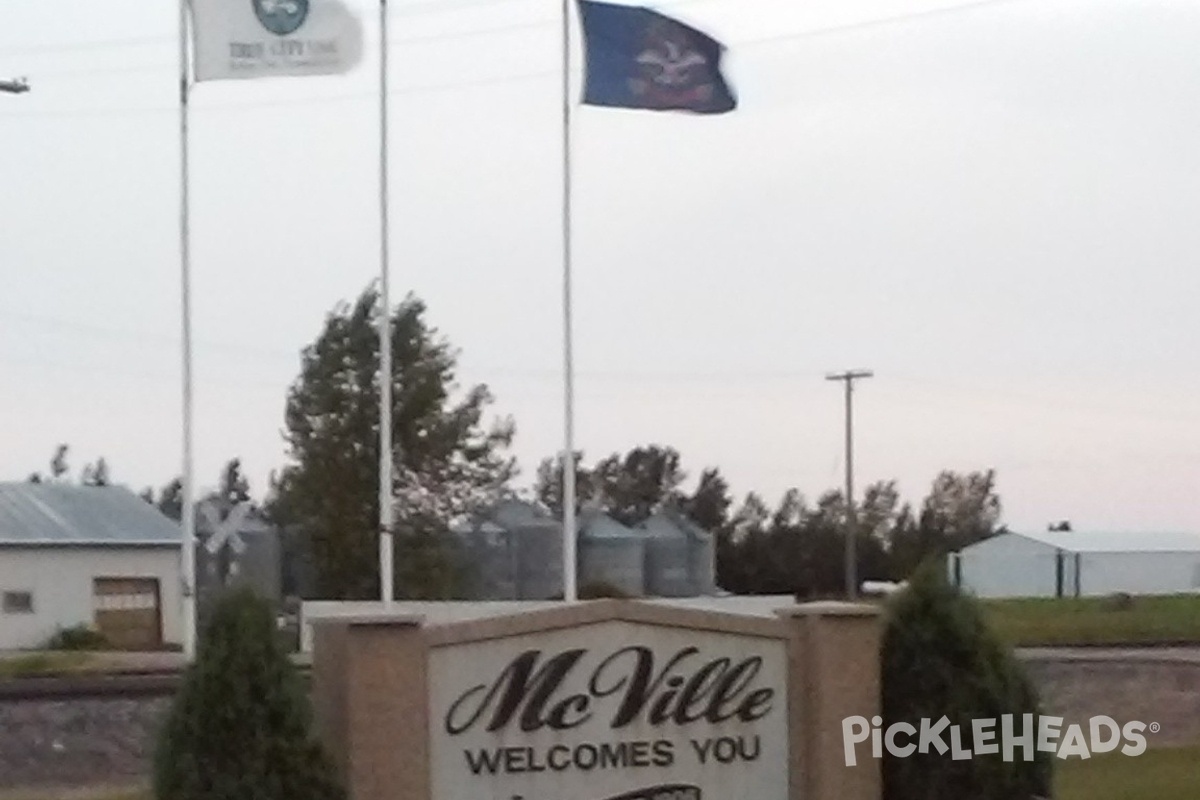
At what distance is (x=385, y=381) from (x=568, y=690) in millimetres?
A: 17250

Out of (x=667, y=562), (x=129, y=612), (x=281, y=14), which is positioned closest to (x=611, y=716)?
(x=281, y=14)

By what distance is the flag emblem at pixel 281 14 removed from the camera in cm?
2750

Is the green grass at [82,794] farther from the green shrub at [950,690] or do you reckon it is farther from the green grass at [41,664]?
the green grass at [41,664]

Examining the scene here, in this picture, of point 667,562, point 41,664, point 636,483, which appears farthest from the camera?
point 636,483

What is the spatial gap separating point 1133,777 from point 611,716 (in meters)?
7.89

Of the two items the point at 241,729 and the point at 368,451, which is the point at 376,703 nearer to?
the point at 241,729

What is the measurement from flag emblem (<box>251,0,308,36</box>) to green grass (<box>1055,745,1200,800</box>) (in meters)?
12.4

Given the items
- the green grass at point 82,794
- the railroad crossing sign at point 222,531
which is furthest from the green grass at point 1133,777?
the railroad crossing sign at point 222,531

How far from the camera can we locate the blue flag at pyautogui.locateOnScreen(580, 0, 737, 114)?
26.7 metres

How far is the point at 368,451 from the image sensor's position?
162ft

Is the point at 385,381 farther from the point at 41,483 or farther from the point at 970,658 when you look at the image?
the point at 41,483

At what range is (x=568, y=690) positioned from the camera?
13.6m

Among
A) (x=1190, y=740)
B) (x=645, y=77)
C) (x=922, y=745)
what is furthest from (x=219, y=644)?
(x=1190, y=740)

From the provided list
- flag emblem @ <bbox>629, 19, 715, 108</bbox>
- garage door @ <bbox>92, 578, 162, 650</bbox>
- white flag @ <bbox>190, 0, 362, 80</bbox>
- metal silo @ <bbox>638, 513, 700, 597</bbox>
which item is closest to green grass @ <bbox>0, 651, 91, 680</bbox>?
garage door @ <bbox>92, 578, 162, 650</bbox>
